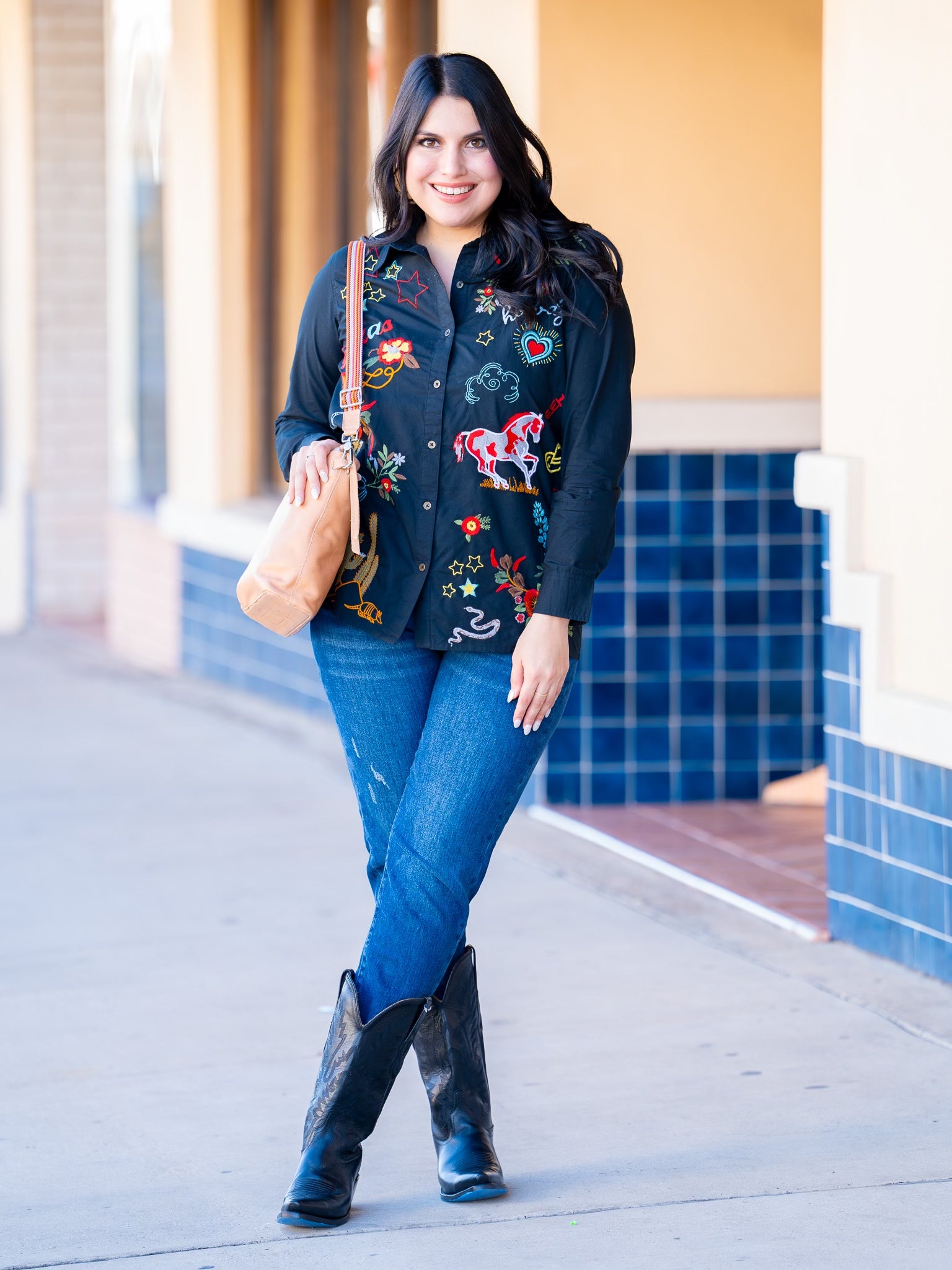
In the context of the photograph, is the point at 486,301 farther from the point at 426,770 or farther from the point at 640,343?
the point at 640,343

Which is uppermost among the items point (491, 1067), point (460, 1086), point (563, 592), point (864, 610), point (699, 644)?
point (563, 592)

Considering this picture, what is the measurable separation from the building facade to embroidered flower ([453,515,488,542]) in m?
1.54

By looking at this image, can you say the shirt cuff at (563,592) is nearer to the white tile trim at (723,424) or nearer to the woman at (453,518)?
the woman at (453,518)

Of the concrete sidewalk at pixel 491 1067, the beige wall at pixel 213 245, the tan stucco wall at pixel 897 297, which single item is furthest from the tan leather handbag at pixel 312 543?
the beige wall at pixel 213 245

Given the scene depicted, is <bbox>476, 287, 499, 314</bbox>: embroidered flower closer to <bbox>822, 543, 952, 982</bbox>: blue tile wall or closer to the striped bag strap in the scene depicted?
the striped bag strap

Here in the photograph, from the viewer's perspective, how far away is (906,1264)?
2.93 m

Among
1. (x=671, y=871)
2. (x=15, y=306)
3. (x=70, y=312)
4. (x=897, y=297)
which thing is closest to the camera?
(x=897, y=297)

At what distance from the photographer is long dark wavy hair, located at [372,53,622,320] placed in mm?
3018

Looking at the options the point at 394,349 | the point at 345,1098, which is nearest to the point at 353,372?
the point at 394,349

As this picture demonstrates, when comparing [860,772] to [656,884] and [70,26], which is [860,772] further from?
[70,26]

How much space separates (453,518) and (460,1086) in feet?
3.10

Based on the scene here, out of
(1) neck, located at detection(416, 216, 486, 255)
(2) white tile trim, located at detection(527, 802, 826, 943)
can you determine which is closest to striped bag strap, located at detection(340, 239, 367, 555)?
(1) neck, located at detection(416, 216, 486, 255)

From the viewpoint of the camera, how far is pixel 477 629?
301 cm

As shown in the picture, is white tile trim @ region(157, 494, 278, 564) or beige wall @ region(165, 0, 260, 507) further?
beige wall @ region(165, 0, 260, 507)
